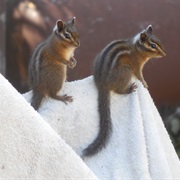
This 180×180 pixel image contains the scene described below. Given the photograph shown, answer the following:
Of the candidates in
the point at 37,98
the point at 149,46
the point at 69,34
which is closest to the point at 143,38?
the point at 149,46

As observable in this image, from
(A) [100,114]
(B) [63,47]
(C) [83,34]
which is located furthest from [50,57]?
(C) [83,34]

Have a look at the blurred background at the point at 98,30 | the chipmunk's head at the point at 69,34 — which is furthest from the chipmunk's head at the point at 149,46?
the blurred background at the point at 98,30

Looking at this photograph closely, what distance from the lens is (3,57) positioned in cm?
733

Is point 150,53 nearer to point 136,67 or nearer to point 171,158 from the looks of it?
point 136,67

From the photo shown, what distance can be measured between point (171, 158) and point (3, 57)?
205 inches

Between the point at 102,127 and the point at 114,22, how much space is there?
4.78 meters

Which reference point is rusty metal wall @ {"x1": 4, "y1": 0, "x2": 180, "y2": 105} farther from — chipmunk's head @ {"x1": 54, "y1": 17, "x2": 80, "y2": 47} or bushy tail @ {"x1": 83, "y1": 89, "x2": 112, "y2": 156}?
bushy tail @ {"x1": 83, "y1": 89, "x2": 112, "y2": 156}

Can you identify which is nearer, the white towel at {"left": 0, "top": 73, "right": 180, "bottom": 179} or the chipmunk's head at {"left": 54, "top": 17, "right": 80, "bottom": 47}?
the white towel at {"left": 0, "top": 73, "right": 180, "bottom": 179}

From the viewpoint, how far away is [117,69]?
122 inches

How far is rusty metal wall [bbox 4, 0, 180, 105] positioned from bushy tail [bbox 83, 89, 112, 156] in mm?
4433

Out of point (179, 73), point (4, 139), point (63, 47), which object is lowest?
point (179, 73)

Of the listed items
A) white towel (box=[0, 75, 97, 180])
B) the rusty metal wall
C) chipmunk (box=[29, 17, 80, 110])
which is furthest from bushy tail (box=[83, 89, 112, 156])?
the rusty metal wall

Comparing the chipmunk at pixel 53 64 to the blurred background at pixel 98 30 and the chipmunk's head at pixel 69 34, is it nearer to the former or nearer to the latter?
the chipmunk's head at pixel 69 34

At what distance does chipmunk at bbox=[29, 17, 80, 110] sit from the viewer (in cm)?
268
